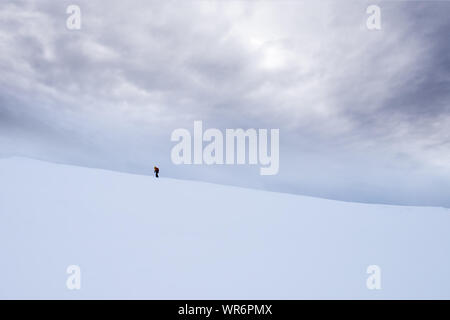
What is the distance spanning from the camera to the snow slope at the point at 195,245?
5.32 meters

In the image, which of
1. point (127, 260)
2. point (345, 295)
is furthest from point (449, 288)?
point (127, 260)

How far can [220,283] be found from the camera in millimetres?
5488

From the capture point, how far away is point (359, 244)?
319 inches

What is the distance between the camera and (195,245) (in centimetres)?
721

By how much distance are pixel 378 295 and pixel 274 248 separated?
2.74 metres

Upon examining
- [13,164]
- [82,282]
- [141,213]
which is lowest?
[82,282]

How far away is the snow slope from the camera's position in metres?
5.32

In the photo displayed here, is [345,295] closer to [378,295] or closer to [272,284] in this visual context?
[378,295]
